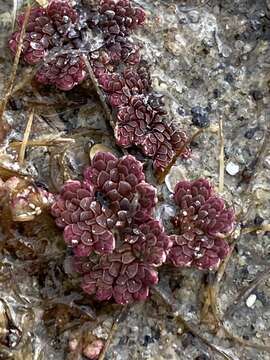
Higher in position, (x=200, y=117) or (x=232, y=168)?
(x=200, y=117)

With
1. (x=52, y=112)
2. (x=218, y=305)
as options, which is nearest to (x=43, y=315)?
(x=218, y=305)

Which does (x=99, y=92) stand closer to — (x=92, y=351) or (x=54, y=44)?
(x=54, y=44)

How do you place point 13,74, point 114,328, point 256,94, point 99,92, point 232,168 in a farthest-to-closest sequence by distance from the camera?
point 256,94 < point 232,168 < point 99,92 < point 13,74 < point 114,328

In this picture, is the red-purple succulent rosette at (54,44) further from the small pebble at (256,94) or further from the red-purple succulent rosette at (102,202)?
the small pebble at (256,94)

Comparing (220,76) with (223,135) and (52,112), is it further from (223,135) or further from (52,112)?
(52,112)

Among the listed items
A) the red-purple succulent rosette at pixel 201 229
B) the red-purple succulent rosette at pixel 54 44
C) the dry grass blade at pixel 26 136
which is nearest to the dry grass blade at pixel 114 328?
the red-purple succulent rosette at pixel 201 229

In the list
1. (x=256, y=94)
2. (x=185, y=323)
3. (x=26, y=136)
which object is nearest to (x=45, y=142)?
(x=26, y=136)

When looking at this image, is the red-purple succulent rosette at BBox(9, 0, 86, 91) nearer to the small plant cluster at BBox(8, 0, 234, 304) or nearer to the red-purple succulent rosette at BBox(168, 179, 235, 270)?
the small plant cluster at BBox(8, 0, 234, 304)
